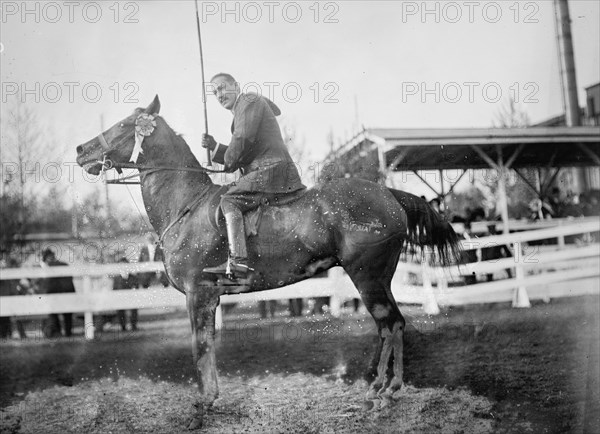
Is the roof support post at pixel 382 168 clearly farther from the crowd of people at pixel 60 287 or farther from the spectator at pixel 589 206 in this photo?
the spectator at pixel 589 206

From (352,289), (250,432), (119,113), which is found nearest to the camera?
(250,432)

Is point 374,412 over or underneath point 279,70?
underneath

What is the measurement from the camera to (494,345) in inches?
239

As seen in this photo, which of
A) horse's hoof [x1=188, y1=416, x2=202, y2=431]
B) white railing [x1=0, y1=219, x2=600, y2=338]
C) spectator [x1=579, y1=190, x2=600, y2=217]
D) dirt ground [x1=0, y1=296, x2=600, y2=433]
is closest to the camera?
horse's hoof [x1=188, y1=416, x2=202, y2=431]

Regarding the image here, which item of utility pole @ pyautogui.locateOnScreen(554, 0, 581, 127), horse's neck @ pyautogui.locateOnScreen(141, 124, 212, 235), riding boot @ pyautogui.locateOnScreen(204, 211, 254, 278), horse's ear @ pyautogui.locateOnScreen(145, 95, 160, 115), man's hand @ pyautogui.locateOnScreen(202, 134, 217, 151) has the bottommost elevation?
riding boot @ pyautogui.locateOnScreen(204, 211, 254, 278)

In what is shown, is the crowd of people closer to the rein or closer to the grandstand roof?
the rein

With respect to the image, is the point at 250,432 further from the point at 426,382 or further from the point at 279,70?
the point at 279,70

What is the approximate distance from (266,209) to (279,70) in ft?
4.46

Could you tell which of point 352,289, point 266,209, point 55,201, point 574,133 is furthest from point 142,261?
point 574,133

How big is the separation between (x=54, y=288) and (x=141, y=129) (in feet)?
16.0

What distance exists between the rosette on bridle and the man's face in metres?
0.60

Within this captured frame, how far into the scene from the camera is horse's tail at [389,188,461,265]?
4.76 m

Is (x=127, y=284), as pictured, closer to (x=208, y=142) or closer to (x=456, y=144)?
(x=208, y=142)

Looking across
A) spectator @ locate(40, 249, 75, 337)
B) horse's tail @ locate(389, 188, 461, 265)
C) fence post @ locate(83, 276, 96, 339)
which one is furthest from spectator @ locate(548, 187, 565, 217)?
spectator @ locate(40, 249, 75, 337)
